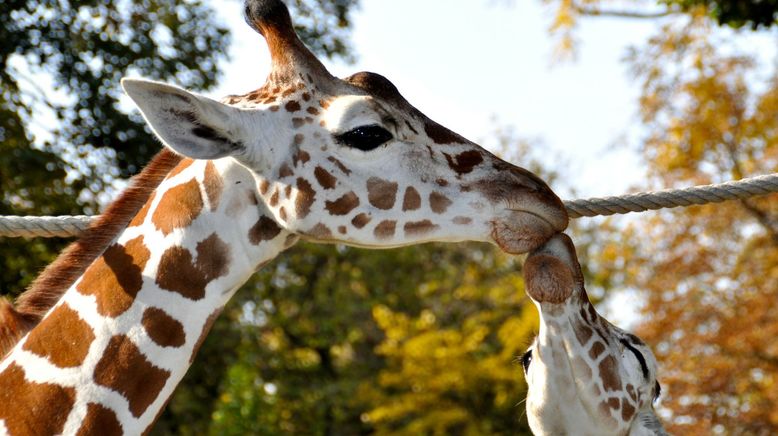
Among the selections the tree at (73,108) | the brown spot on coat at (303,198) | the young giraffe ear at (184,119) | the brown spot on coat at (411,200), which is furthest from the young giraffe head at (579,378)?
the tree at (73,108)

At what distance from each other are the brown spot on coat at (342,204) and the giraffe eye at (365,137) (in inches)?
5.1

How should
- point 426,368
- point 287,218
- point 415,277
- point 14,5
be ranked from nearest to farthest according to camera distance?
point 287,218 < point 14,5 < point 426,368 < point 415,277

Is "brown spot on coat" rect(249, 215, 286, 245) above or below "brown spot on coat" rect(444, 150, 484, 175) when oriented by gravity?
below

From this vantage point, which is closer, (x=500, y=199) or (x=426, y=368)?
(x=500, y=199)

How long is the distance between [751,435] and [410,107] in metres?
12.0

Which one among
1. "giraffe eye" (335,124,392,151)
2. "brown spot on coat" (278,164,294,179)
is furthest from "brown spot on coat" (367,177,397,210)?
"brown spot on coat" (278,164,294,179)

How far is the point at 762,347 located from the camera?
14.0m

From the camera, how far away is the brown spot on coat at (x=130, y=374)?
2838 millimetres

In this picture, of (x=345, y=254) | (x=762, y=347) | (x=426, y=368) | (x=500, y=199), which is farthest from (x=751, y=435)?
(x=500, y=199)

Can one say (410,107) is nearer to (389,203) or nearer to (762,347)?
(389,203)

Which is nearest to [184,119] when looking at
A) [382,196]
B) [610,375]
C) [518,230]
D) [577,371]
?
[382,196]

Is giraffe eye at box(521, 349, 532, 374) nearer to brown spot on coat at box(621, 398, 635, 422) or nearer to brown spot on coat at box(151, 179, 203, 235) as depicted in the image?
brown spot on coat at box(621, 398, 635, 422)

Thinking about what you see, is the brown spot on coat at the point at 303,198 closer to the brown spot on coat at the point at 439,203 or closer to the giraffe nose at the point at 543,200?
the brown spot on coat at the point at 439,203

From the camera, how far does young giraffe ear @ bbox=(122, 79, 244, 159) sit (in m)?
2.86
